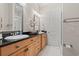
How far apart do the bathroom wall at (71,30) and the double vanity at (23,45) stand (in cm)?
30

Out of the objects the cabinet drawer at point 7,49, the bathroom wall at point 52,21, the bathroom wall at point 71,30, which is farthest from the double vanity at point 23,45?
the bathroom wall at point 71,30

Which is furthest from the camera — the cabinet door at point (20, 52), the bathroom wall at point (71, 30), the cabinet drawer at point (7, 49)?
the bathroom wall at point (71, 30)

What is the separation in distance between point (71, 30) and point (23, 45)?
2.17 feet

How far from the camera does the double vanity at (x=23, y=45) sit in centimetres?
123

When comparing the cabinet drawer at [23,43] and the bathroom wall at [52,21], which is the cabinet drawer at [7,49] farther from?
Result: the bathroom wall at [52,21]

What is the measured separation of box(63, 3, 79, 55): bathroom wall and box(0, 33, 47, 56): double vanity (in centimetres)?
30

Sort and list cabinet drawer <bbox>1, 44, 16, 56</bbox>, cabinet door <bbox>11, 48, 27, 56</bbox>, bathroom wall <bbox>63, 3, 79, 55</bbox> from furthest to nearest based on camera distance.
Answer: bathroom wall <bbox>63, 3, 79, 55</bbox> < cabinet door <bbox>11, 48, 27, 56</bbox> < cabinet drawer <bbox>1, 44, 16, 56</bbox>

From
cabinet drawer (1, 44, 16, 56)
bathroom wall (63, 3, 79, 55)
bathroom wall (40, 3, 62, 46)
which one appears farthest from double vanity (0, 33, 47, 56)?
bathroom wall (63, 3, 79, 55)

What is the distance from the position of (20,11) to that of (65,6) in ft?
2.21

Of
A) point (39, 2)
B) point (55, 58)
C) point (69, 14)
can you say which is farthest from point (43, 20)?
point (55, 58)

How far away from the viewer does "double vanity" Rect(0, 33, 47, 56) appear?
1227mm

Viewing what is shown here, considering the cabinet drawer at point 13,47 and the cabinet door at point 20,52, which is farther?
the cabinet door at point 20,52

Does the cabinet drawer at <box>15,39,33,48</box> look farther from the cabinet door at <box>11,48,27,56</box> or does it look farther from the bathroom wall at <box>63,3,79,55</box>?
the bathroom wall at <box>63,3,79,55</box>

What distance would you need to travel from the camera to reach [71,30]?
1.56 m
